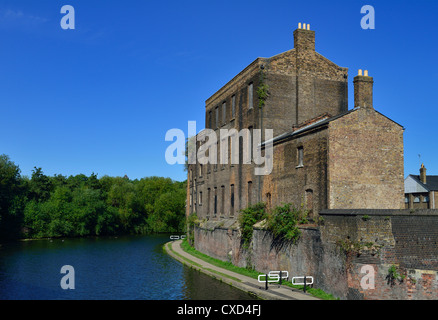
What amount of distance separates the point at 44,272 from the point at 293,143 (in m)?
17.7

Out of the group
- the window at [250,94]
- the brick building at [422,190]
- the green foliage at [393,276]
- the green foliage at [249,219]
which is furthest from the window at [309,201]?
the brick building at [422,190]

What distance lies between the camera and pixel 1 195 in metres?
50.4

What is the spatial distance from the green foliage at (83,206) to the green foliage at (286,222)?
4319 cm

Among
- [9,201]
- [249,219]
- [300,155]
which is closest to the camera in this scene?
[300,155]

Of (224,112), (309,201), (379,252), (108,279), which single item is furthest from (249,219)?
(224,112)

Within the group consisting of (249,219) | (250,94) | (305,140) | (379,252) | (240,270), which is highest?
(250,94)

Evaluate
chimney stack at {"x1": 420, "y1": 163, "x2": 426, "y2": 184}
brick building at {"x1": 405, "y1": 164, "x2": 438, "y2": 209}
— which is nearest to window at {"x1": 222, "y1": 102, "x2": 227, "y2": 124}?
brick building at {"x1": 405, "y1": 164, "x2": 438, "y2": 209}

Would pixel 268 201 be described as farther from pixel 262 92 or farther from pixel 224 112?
pixel 224 112

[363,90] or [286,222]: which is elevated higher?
[363,90]

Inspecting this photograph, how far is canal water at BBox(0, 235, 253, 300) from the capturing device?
1852cm

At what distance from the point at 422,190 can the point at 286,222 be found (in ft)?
112

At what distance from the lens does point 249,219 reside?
22844mm

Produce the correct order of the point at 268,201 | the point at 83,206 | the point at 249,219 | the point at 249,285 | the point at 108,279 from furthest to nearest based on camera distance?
1. the point at 83,206
2. the point at 268,201
3. the point at 108,279
4. the point at 249,219
5. the point at 249,285
